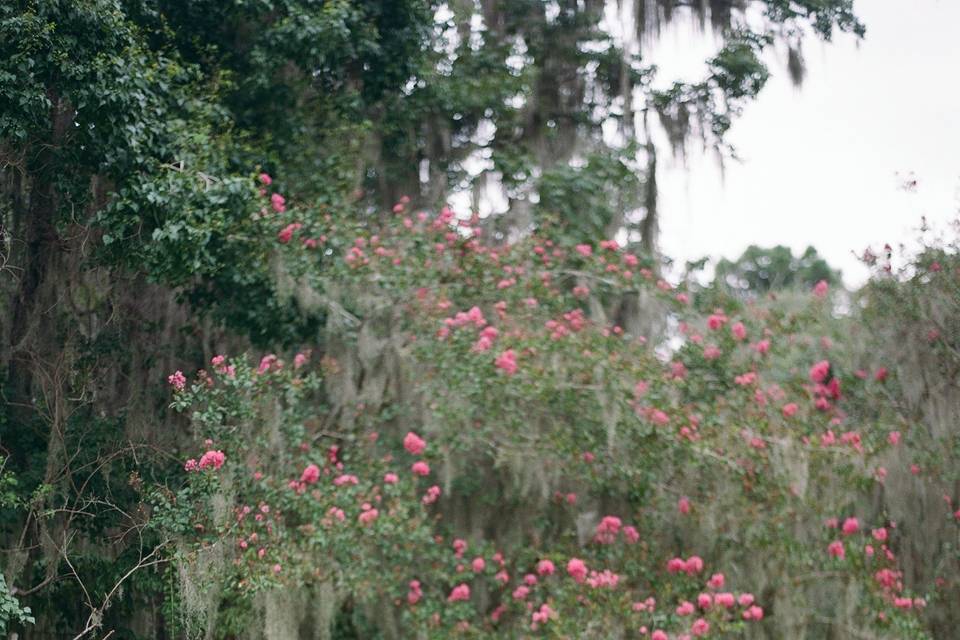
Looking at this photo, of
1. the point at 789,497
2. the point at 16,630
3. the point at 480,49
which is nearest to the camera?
the point at 789,497

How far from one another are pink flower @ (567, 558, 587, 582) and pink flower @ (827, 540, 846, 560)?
4.59 feet

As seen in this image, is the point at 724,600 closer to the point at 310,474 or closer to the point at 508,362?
the point at 508,362

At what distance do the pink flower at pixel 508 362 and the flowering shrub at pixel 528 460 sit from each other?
14 millimetres

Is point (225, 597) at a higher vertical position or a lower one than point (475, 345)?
lower

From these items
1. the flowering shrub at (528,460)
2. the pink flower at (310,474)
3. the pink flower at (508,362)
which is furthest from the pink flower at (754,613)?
the pink flower at (310,474)

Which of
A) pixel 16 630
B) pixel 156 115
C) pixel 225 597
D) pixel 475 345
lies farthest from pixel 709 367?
pixel 16 630

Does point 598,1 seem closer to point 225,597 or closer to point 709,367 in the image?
point 709,367

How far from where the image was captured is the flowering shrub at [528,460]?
242 inches

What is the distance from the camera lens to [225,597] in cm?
599

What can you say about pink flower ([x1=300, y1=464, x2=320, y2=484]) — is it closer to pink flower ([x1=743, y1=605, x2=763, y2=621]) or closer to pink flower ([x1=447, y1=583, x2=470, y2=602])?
pink flower ([x1=447, y1=583, x2=470, y2=602])

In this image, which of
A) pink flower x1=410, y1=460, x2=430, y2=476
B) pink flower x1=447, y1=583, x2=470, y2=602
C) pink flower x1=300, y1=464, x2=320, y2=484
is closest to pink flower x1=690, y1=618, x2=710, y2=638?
pink flower x1=447, y1=583, x2=470, y2=602

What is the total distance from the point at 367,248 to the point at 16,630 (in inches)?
126

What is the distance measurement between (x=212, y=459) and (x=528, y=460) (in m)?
1.88

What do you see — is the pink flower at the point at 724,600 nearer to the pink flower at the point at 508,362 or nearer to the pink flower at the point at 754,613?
the pink flower at the point at 754,613
